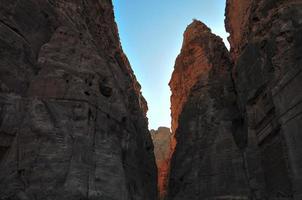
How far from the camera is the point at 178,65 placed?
28.5m

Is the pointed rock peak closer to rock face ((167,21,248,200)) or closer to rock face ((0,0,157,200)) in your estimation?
rock face ((167,21,248,200))

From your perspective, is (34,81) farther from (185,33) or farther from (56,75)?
(185,33)

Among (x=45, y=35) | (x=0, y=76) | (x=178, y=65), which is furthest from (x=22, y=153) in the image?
(x=178, y=65)

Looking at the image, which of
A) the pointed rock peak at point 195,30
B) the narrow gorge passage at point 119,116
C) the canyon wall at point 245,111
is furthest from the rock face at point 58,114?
the pointed rock peak at point 195,30

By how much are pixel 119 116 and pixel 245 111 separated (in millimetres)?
7047

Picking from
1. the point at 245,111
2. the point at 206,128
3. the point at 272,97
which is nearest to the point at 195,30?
the point at 206,128

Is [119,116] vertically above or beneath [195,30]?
beneath

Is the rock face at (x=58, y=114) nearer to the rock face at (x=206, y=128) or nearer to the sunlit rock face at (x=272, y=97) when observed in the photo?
the rock face at (x=206, y=128)

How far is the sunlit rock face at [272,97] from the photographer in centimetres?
1269

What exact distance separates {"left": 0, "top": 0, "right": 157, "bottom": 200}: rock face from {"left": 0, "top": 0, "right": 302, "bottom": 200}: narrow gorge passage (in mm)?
45

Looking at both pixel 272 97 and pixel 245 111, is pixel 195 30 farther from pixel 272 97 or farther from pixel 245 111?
pixel 272 97

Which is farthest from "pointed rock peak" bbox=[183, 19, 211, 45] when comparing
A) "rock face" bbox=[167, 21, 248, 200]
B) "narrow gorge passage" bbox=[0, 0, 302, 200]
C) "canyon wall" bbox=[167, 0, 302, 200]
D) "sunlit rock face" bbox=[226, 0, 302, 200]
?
"sunlit rock face" bbox=[226, 0, 302, 200]

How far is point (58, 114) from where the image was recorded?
43.9 ft

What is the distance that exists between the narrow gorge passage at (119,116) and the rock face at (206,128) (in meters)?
0.07
